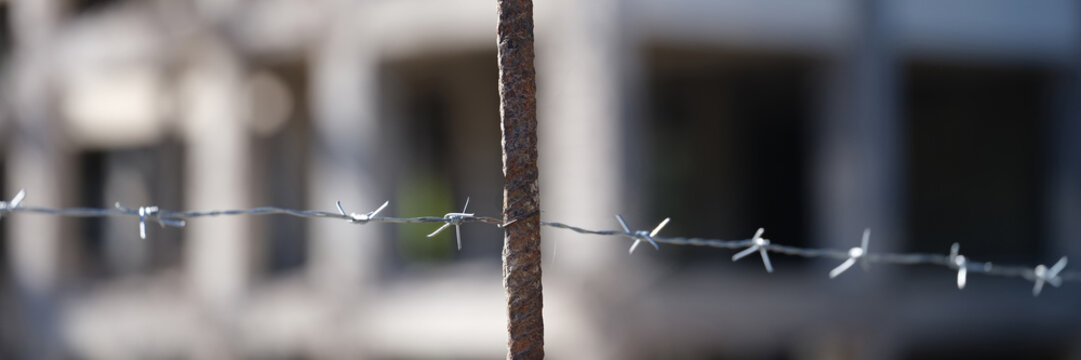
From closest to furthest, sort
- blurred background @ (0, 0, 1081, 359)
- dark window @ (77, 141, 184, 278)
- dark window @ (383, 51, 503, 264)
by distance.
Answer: blurred background @ (0, 0, 1081, 359), dark window @ (383, 51, 503, 264), dark window @ (77, 141, 184, 278)

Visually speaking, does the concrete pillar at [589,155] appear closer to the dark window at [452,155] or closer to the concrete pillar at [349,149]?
the concrete pillar at [349,149]

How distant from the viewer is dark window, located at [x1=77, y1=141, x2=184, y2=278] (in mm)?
13914


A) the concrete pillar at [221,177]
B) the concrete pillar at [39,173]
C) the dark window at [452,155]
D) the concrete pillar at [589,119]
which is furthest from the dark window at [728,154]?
the concrete pillar at [39,173]

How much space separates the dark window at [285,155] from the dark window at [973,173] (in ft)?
21.0

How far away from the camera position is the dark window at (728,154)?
39.9 ft

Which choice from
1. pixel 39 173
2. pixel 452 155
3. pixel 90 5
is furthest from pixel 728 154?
pixel 90 5

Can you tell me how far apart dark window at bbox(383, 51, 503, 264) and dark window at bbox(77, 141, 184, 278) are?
349 centimetres

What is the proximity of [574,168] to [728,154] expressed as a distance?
16.9 ft

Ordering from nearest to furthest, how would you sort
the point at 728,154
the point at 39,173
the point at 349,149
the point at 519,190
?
the point at 519,190
the point at 349,149
the point at 728,154
the point at 39,173

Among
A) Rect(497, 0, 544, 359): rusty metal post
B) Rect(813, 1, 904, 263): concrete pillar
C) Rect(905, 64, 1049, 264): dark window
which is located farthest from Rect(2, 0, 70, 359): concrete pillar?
Rect(497, 0, 544, 359): rusty metal post

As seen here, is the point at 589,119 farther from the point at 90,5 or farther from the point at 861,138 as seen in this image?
the point at 90,5

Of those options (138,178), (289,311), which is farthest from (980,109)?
(138,178)

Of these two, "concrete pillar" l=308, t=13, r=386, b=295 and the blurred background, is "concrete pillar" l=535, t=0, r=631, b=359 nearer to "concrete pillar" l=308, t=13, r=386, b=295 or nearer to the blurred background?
the blurred background

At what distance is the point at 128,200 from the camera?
16.4 meters
